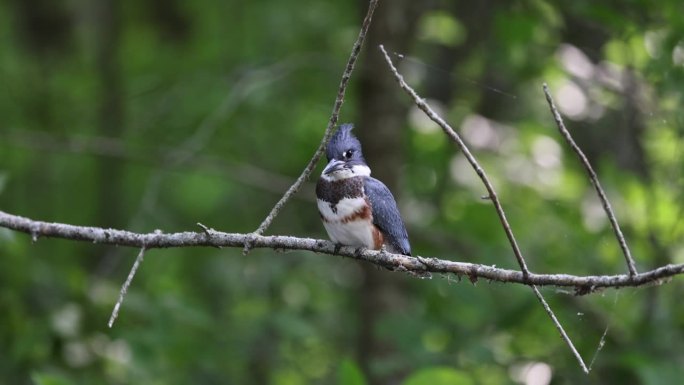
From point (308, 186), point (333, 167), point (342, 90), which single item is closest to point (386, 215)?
point (333, 167)

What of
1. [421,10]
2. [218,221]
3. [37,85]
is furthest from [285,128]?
[37,85]

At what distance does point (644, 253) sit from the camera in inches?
213

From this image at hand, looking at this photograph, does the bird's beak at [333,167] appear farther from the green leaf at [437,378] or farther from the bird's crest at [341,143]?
the green leaf at [437,378]

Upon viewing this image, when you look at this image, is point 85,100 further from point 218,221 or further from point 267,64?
point 267,64

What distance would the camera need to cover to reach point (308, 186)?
6098 millimetres

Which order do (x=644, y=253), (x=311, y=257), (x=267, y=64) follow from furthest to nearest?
(x=311, y=257), (x=267, y=64), (x=644, y=253)

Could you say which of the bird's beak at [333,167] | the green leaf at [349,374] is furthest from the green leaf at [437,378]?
the bird's beak at [333,167]

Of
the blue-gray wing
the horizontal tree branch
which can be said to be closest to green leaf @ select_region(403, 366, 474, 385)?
the blue-gray wing

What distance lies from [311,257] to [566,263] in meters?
1.92

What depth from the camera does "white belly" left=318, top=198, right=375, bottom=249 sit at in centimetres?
329

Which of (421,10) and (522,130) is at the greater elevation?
(421,10)

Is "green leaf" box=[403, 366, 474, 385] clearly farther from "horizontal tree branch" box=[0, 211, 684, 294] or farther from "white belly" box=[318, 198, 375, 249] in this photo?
"horizontal tree branch" box=[0, 211, 684, 294]

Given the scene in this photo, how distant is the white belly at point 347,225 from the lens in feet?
10.8

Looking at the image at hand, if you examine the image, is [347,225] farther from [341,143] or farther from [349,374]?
[349,374]
